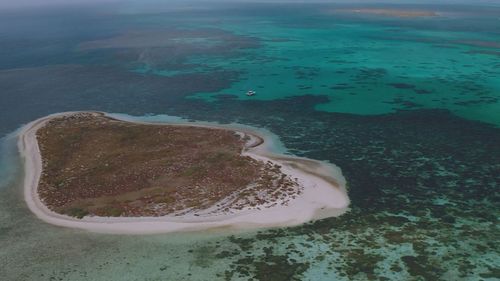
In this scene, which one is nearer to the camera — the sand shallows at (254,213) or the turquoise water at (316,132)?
the turquoise water at (316,132)

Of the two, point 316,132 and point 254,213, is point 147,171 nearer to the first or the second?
point 254,213

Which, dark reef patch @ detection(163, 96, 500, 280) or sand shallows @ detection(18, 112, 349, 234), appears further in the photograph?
sand shallows @ detection(18, 112, 349, 234)

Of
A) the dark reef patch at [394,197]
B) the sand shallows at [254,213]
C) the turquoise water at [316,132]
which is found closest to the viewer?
the dark reef patch at [394,197]

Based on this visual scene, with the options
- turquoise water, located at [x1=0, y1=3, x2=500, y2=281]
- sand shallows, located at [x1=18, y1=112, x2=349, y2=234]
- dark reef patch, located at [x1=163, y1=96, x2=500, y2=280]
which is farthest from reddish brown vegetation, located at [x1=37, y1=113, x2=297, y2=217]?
dark reef patch, located at [x1=163, y1=96, x2=500, y2=280]

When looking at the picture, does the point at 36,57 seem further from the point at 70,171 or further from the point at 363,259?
the point at 363,259

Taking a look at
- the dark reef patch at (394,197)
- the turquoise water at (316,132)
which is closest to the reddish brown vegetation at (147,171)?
the turquoise water at (316,132)

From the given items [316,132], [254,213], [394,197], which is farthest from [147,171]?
[394,197]

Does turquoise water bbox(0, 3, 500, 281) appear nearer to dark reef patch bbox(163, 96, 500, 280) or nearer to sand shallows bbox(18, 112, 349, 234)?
dark reef patch bbox(163, 96, 500, 280)

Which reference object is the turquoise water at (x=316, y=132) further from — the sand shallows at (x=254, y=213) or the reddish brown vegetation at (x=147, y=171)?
the reddish brown vegetation at (x=147, y=171)
